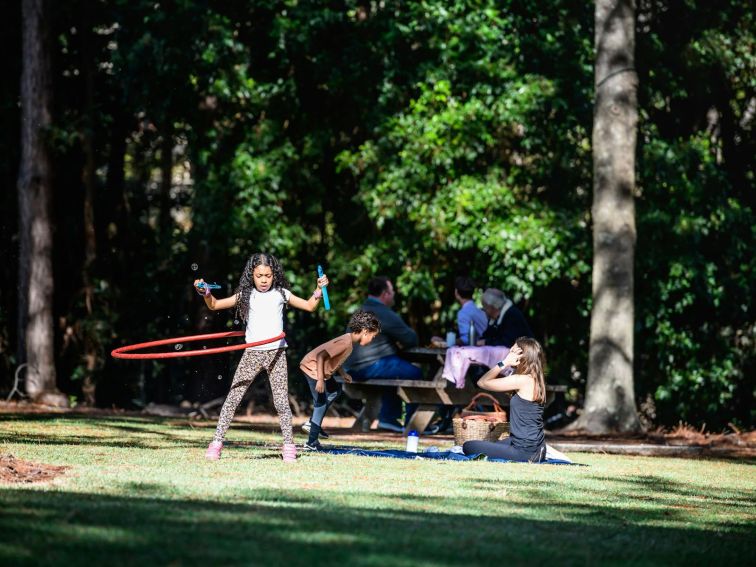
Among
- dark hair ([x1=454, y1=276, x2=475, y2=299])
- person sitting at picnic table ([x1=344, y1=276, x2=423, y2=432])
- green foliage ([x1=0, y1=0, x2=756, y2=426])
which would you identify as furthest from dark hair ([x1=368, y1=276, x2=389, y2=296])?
green foliage ([x1=0, y1=0, x2=756, y2=426])

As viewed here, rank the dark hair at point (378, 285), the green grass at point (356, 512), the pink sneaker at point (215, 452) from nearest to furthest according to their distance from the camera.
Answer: the green grass at point (356, 512), the pink sneaker at point (215, 452), the dark hair at point (378, 285)

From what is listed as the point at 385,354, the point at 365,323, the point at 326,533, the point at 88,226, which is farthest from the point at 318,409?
the point at 88,226

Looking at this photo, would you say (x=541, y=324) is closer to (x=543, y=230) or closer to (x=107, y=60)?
(x=543, y=230)

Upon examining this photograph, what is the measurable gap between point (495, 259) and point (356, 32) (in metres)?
4.65

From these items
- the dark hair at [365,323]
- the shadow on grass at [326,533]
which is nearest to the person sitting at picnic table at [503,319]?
the dark hair at [365,323]

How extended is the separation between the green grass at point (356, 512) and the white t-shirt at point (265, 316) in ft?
3.38

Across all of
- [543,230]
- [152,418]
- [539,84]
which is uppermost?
[539,84]

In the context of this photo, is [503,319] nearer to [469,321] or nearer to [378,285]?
[469,321]

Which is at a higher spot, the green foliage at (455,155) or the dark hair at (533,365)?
Result: the green foliage at (455,155)

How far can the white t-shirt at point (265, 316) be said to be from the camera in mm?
10922

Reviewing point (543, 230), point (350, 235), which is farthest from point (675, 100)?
point (350, 235)

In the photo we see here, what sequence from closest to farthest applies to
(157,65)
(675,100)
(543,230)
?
(543,230)
(157,65)
(675,100)

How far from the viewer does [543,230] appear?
19156mm

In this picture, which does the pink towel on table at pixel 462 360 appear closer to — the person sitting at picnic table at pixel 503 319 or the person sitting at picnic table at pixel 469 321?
the person sitting at picnic table at pixel 503 319
